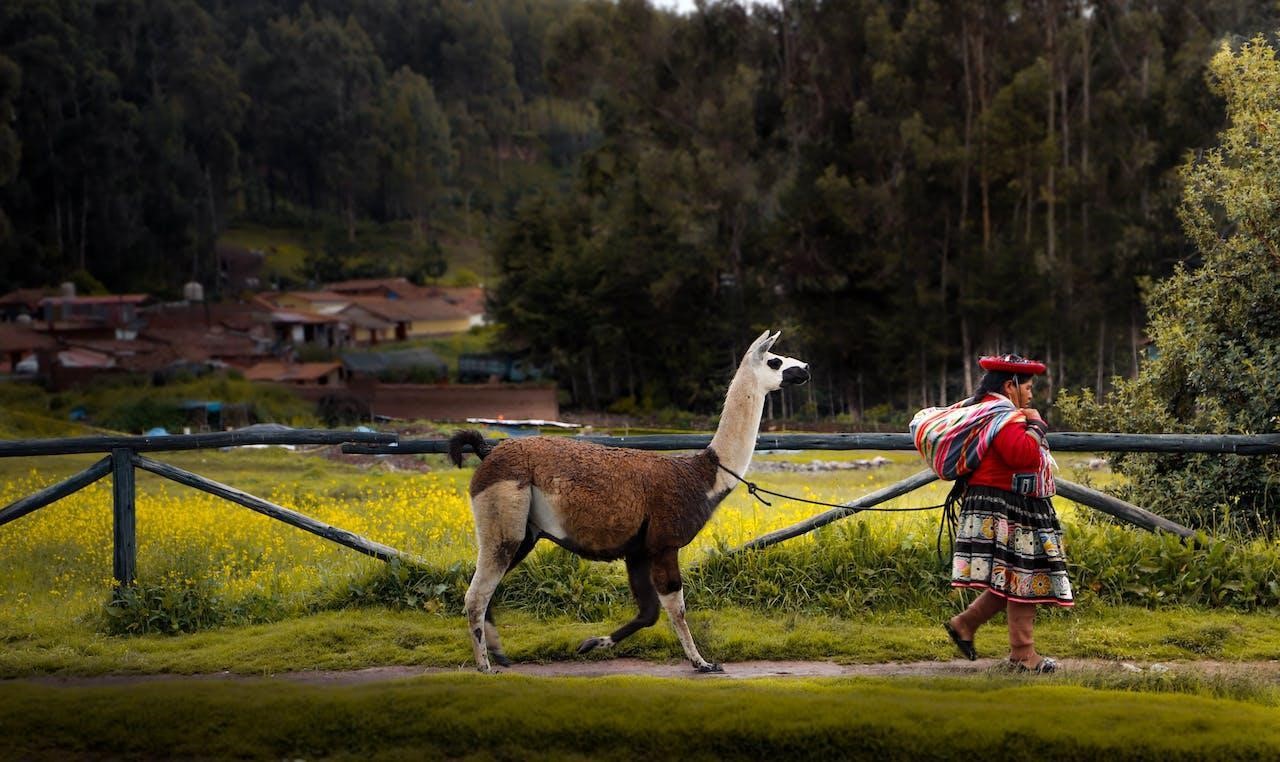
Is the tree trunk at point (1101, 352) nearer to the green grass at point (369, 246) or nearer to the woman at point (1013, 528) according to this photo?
the woman at point (1013, 528)

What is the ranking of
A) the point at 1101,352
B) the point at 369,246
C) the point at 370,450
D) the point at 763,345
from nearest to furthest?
the point at 763,345 < the point at 370,450 < the point at 1101,352 < the point at 369,246

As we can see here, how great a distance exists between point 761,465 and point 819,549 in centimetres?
2284

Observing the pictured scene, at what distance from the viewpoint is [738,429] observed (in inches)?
320

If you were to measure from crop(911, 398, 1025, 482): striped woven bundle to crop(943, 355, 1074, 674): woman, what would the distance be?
20mm

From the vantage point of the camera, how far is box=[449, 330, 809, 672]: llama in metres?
7.85

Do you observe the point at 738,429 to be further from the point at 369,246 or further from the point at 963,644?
the point at 369,246

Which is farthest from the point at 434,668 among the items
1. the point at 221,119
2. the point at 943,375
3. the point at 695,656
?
→ the point at 221,119

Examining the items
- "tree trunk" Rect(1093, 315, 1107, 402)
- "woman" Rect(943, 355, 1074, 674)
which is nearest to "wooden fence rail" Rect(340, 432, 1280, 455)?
"woman" Rect(943, 355, 1074, 674)

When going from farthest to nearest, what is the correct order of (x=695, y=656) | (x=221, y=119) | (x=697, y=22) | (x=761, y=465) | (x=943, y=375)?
(x=221, y=119), (x=697, y=22), (x=943, y=375), (x=761, y=465), (x=695, y=656)

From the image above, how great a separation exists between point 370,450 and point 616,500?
2574 mm

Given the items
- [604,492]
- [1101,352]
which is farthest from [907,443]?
[1101,352]

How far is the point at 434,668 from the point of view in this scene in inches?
318

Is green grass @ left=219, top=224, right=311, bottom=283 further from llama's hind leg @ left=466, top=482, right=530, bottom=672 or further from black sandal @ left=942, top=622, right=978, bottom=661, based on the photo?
black sandal @ left=942, top=622, right=978, bottom=661

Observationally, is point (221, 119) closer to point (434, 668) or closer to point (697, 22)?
point (697, 22)
